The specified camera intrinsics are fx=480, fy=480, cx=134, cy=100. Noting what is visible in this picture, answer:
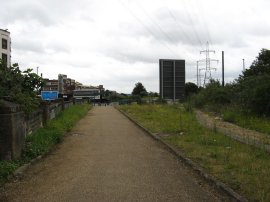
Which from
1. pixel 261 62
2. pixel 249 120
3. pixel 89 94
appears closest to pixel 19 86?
pixel 249 120

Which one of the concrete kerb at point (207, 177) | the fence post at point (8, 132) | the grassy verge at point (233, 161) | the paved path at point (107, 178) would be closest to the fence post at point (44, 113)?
the paved path at point (107, 178)

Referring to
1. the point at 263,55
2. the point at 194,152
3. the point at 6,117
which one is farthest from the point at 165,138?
the point at 263,55

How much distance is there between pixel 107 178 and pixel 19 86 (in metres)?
5.55

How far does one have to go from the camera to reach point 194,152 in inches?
504

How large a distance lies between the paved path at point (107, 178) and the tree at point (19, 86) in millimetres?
1641

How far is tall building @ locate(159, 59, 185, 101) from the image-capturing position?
3438 centimetres

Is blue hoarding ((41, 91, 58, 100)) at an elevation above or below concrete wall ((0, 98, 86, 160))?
above

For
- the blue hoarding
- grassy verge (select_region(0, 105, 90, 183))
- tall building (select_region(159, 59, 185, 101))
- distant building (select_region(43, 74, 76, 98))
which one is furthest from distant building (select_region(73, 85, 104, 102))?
grassy verge (select_region(0, 105, 90, 183))

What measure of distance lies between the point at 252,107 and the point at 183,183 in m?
18.3

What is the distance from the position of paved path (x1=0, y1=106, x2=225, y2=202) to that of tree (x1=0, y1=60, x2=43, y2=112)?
1641 millimetres

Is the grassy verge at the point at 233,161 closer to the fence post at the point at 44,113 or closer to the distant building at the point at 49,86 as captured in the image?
the distant building at the point at 49,86

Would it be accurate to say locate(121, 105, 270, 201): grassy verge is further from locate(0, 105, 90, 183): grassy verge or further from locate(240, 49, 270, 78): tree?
locate(240, 49, 270, 78): tree

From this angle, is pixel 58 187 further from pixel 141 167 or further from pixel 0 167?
pixel 141 167

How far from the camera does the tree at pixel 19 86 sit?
41.8 ft
